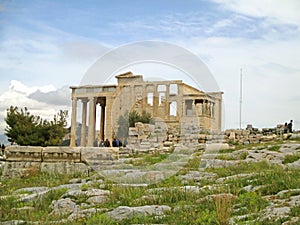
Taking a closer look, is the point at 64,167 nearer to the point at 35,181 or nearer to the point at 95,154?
the point at 95,154

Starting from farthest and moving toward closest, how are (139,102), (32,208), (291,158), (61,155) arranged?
(139,102)
(61,155)
(291,158)
(32,208)

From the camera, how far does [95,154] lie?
15297 mm

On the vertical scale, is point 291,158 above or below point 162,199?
above

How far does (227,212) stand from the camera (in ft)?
22.8

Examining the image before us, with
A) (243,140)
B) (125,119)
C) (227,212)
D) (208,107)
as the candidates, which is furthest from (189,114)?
(227,212)

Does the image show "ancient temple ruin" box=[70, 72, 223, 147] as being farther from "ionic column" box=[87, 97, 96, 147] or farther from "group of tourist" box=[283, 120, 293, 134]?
"group of tourist" box=[283, 120, 293, 134]

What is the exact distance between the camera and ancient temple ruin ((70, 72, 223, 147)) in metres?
52.1

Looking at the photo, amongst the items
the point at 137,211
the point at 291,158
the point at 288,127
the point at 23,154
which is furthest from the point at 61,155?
the point at 288,127

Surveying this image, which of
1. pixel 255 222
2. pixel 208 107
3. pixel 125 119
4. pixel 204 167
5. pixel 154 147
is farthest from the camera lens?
pixel 208 107

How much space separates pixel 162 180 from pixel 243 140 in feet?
44.6

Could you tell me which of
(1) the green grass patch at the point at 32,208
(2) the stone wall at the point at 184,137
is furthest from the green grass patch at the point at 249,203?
(2) the stone wall at the point at 184,137

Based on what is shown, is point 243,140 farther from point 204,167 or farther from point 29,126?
point 29,126

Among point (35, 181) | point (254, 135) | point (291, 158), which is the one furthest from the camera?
point (254, 135)

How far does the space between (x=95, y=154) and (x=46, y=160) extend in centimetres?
159
